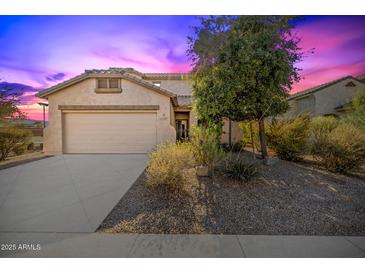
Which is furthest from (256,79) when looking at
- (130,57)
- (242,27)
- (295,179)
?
(130,57)

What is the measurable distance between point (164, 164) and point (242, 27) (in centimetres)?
520

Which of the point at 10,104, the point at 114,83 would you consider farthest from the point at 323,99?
the point at 10,104

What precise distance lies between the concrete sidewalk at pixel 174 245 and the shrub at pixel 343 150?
12.7 ft

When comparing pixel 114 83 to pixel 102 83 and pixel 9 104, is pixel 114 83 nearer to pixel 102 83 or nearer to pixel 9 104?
pixel 102 83

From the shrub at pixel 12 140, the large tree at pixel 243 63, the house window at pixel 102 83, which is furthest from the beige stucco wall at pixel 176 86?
the shrub at pixel 12 140

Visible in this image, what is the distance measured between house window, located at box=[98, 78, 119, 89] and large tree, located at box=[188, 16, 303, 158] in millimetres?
5822

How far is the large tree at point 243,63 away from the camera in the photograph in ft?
18.4

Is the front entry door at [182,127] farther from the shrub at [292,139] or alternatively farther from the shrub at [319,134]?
the shrub at [319,134]

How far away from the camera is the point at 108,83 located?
1038 centimetres

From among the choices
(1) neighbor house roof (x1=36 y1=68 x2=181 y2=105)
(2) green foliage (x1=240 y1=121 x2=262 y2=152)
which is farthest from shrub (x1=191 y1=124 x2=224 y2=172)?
(1) neighbor house roof (x1=36 y1=68 x2=181 y2=105)

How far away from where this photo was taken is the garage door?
10.1m

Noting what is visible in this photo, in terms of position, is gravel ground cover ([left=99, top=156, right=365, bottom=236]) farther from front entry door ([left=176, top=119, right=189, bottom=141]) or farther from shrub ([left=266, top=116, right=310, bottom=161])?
front entry door ([left=176, top=119, right=189, bottom=141])

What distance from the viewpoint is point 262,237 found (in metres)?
2.93
